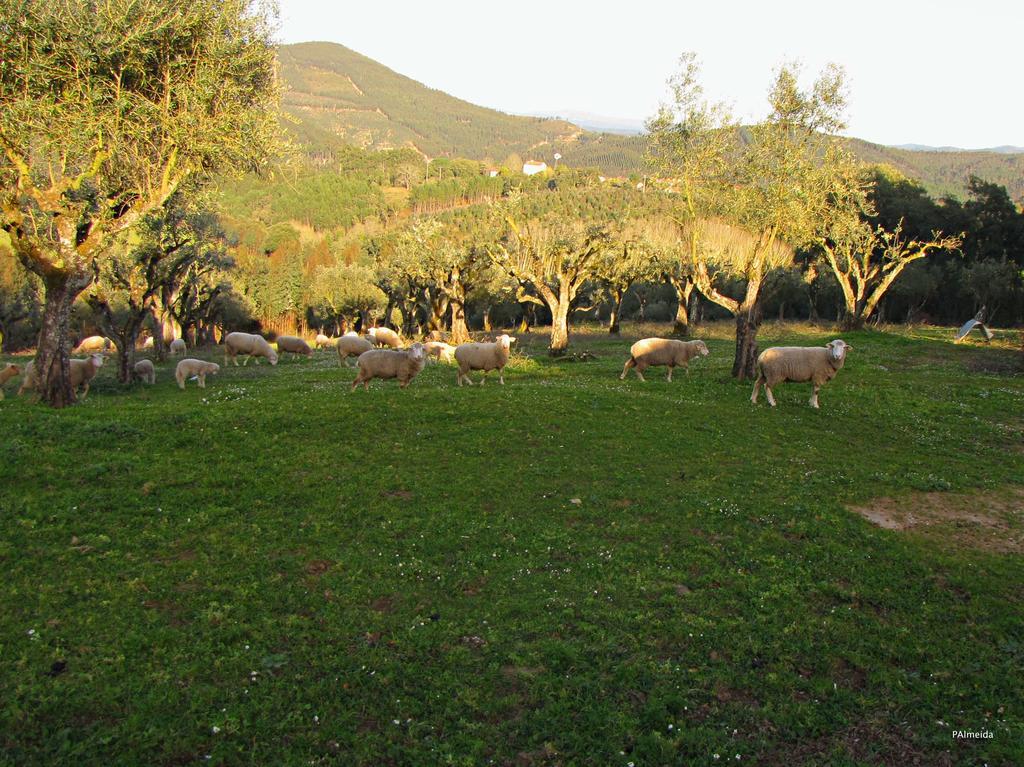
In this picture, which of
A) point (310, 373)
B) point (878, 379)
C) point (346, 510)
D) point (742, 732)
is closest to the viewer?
point (742, 732)

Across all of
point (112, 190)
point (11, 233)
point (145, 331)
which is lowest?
point (145, 331)

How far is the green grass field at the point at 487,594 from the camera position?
18.9 ft

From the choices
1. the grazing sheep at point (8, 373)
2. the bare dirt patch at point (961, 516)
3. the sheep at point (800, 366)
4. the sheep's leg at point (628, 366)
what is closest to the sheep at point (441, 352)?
the sheep's leg at point (628, 366)

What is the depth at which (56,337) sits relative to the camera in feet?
54.4

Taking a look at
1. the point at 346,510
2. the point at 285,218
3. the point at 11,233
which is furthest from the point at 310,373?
the point at 285,218

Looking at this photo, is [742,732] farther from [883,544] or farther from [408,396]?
[408,396]

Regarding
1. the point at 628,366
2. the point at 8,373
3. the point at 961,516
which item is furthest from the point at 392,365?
the point at 961,516

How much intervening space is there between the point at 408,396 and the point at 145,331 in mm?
55323

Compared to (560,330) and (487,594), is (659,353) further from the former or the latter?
(487,594)

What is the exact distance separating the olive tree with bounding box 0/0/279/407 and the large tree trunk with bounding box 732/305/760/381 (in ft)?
60.2

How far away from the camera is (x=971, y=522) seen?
1088 cm

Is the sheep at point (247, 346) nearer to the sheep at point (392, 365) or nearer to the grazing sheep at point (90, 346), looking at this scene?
the grazing sheep at point (90, 346)

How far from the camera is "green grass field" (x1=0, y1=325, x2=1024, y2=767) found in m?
5.77

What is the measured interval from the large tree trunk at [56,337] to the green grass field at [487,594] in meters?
2.73
